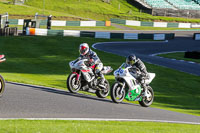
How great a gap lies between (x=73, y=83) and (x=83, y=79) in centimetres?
41

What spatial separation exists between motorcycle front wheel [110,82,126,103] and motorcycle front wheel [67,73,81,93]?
5.11 ft

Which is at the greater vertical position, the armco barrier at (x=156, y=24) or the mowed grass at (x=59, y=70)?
the armco barrier at (x=156, y=24)

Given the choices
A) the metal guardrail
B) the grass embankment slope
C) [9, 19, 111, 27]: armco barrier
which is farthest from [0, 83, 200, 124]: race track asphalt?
the grass embankment slope

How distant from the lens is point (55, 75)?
23344mm

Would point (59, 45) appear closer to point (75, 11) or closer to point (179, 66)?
point (179, 66)

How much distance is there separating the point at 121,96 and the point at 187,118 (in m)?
2.44

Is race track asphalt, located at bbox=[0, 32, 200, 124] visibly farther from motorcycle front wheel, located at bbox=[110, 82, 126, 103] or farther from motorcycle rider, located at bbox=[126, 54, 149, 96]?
motorcycle rider, located at bbox=[126, 54, 149, 96]

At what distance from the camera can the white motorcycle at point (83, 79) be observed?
52.0 ft

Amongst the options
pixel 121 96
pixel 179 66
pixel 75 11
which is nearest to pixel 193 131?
pixel 121 96

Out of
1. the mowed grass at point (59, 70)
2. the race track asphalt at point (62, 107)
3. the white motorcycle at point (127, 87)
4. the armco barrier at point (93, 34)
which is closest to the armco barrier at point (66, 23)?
the armco barrier at point (93, 34)

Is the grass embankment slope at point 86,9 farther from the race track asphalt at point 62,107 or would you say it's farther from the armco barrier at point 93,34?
the race track asphalt at point 62,107

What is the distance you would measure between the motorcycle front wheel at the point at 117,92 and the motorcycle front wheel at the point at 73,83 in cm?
156

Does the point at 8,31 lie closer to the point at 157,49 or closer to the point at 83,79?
the point at 157,49

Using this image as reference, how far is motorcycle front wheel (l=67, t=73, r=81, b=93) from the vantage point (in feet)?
51.8
